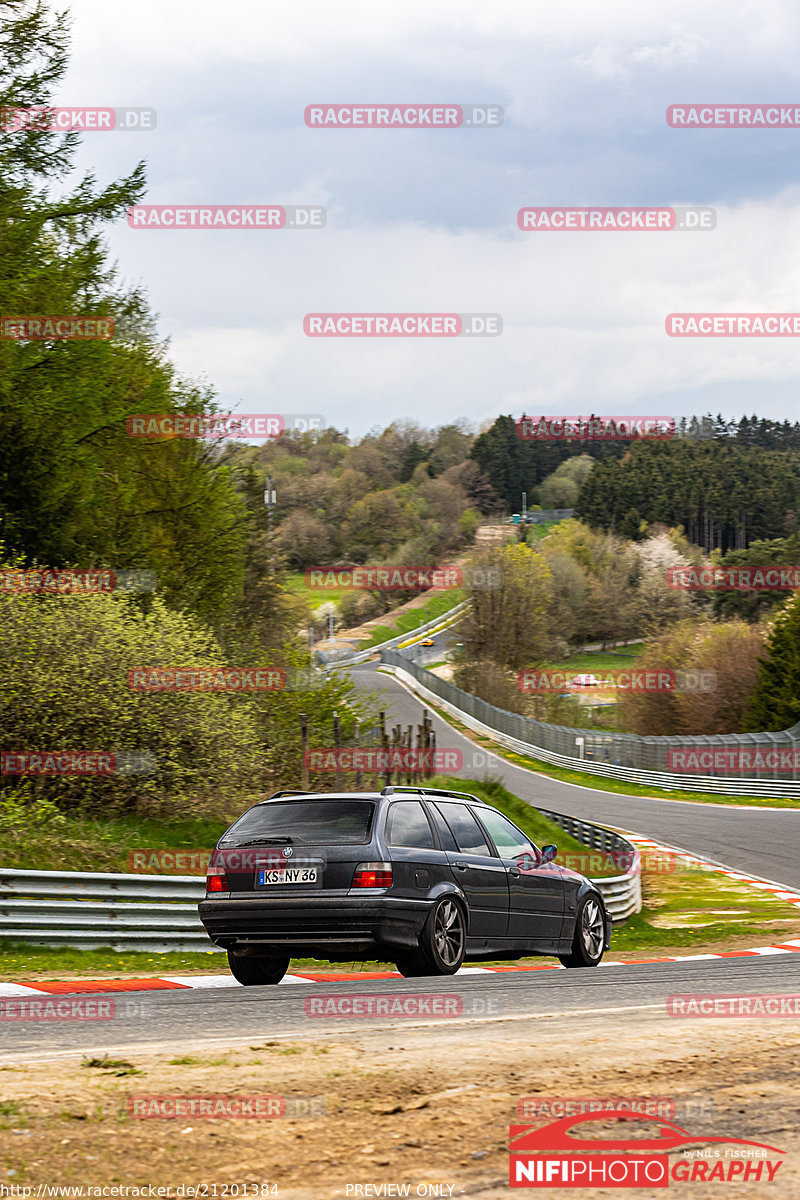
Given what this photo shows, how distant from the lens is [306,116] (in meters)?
22.0

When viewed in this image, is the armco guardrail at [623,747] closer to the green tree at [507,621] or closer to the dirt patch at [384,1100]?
the green tree at [507,621]

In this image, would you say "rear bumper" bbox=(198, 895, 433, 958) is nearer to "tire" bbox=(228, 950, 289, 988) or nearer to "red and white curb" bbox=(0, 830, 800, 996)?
"tire" bbox=(228, 950, 289, 988)

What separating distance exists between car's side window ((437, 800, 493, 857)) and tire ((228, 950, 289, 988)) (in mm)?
1699

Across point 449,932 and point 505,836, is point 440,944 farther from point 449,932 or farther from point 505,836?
point 505,836

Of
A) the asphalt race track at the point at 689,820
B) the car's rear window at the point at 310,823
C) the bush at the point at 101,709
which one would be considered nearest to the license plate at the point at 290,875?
the car's rear window at the point at 310,823

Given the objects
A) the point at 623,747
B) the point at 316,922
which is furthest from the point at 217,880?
the point at 623,747

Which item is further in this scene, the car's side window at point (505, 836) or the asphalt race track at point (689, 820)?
the asphalt race track at point (689, 820)

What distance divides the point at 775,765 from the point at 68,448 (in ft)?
105

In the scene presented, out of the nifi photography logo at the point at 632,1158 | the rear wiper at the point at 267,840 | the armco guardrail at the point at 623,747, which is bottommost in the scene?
the armco guardrail at the point at 623,747

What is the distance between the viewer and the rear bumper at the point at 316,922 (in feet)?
29.9

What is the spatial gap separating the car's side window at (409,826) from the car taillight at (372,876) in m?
0.29

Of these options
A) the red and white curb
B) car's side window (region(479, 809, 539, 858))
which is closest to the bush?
the red and white curb

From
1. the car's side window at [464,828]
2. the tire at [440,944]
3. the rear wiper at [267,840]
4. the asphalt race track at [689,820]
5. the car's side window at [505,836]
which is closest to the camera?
the tire at [440,944]

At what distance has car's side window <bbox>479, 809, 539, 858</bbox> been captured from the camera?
1096 centimetres
